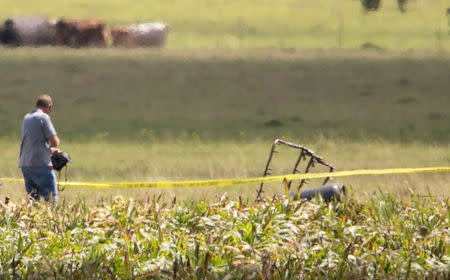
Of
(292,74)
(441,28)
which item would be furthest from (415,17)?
(292,74)

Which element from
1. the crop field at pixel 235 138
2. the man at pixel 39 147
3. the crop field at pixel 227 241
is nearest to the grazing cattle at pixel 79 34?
the crop field at pixel 235 138

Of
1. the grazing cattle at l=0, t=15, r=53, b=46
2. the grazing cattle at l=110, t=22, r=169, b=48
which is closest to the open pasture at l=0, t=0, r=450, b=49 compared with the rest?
the grazing cattle at l=110, t=22, r=169, b=48

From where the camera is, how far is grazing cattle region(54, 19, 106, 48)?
50031 millimetres

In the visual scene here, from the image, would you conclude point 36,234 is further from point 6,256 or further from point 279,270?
point 279,270

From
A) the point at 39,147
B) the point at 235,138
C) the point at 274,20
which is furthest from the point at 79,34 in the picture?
the point at 39,147

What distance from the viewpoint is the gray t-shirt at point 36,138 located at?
13.9m

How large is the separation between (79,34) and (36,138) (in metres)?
37.6

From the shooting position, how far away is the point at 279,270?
26.9 feet

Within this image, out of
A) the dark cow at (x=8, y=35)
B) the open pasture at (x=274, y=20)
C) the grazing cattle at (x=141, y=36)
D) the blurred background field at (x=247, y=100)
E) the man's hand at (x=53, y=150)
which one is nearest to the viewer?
the man's hand at (x=53, y=150)

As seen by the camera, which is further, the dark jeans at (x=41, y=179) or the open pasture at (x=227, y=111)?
the open pasture at (x=227, y=111)

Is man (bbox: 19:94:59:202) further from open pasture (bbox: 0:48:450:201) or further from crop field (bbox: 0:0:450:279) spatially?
open pasture (bbox: 0:48:450:201)

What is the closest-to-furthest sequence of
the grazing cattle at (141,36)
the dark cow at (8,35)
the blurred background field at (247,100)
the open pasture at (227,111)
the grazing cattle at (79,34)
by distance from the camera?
the open pasture at (227,111)
the blurred background field at (247,100)
the dark cow at (8,35)
the grazing cattle at (79,34)
the grazing cattle at (141,36)

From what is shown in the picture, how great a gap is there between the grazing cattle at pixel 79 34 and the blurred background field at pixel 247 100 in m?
3.18

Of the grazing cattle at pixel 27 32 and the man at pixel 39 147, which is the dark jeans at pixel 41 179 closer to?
the man at pixel 39 147
